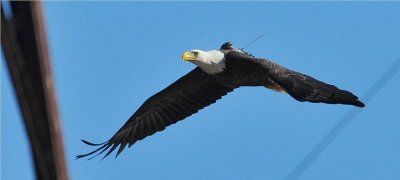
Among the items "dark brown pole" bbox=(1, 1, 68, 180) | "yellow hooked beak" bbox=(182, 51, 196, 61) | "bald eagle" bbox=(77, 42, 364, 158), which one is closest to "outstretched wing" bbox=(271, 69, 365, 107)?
"bald eagle" bbox=(77, 42, 364, 158)

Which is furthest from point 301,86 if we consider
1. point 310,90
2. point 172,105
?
point 172,105

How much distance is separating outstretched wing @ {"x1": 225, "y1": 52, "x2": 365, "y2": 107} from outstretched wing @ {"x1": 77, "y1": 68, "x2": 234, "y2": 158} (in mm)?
1108

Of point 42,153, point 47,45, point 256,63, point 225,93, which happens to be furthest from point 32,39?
point 225,93

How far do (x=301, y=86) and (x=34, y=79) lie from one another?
19.3 ft

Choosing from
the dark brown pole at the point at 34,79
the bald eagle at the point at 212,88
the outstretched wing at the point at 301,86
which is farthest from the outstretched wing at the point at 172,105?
the dark brown pole at the point at 34,79

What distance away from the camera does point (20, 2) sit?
2584 mm

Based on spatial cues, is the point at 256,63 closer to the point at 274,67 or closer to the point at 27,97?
the point at 274,67

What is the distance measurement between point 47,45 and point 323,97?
602cm

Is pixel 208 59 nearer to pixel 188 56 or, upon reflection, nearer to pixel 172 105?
pixel 188 56

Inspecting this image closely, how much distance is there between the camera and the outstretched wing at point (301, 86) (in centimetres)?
818

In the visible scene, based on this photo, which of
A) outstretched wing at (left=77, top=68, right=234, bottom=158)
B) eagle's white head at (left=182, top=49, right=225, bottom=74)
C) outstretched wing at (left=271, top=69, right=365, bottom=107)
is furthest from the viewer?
outstretched wing at (left=77, top=68, right=234, bottom=158)

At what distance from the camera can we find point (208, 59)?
352 inches

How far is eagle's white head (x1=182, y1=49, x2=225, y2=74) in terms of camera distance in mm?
8844

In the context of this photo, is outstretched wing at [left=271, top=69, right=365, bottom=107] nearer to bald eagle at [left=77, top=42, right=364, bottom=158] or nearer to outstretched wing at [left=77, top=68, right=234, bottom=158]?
bald eagle at [left=77, top=42, right=364, bottom=158]
